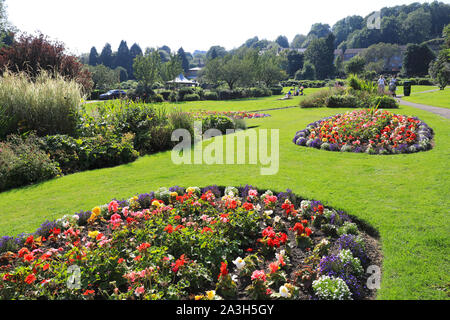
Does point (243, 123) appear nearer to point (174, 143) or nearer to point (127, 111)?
point (174, 143)

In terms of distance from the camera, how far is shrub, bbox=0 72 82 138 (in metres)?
8.27

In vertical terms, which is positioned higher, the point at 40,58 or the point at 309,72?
the point at 309,72

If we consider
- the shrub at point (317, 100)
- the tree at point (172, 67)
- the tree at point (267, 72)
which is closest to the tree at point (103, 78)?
the tree at point (172, 67)

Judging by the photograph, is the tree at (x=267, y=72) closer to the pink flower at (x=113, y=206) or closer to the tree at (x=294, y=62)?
the tree at (x=294, y=62)

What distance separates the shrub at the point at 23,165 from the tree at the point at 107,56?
102 meters

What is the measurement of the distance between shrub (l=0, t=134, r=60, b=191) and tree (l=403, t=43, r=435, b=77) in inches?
2597

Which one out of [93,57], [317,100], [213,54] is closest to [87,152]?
[317,100]

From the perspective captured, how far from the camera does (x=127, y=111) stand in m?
10.1

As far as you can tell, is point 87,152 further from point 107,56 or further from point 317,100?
point 107,56

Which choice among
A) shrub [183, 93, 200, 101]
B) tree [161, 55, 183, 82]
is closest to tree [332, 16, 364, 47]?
tree [161, 55, 183, 82]

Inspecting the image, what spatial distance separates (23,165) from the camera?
6.71 metres

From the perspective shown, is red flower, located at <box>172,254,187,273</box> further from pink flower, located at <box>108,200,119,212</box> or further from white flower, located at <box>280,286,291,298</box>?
pink flower, located at <box>108,200,119,212</box>

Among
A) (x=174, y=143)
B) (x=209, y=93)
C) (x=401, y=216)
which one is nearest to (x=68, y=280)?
(x=401, y=216)

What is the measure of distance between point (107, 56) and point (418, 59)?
88.7 metres
